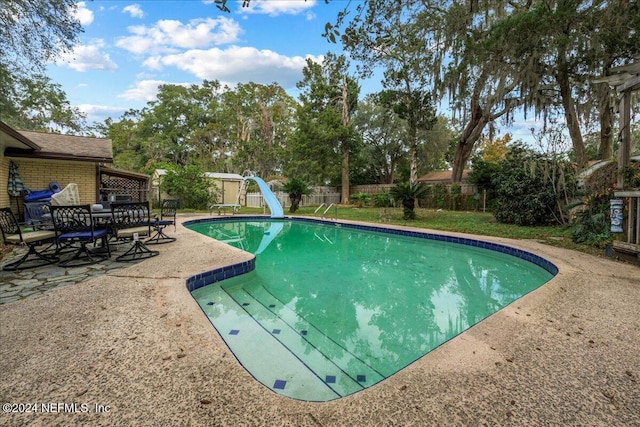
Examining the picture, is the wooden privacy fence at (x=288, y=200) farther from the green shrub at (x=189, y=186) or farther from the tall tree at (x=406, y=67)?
the tall tree at (x=406, y=67)

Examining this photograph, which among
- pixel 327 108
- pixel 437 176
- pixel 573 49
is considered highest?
pixel 327 108

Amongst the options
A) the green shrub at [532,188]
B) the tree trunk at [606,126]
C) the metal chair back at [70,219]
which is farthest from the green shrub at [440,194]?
the metal chair back at [70,219]

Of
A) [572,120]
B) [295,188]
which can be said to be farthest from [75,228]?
[572,120]

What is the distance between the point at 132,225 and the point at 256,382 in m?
4.21

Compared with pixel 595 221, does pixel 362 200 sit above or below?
above

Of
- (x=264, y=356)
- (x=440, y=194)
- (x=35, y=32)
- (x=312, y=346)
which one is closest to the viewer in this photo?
(x=264, y=356)

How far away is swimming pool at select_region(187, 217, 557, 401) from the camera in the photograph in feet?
7.73

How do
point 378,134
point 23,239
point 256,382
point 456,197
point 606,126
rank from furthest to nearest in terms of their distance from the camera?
point 378,134
point 456,197
point 606,126
point 23,239
point 256,382

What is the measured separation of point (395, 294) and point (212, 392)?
2975 mm

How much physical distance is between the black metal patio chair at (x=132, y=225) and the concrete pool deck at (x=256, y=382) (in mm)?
1748

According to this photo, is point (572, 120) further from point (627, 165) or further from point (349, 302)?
point (349, 302)

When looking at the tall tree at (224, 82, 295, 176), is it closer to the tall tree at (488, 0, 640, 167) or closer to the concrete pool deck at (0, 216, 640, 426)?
the tall tree at (488, 0, 640, 167)

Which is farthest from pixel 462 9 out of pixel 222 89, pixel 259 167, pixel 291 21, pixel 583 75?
pixel 222 89

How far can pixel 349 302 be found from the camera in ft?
12.4
